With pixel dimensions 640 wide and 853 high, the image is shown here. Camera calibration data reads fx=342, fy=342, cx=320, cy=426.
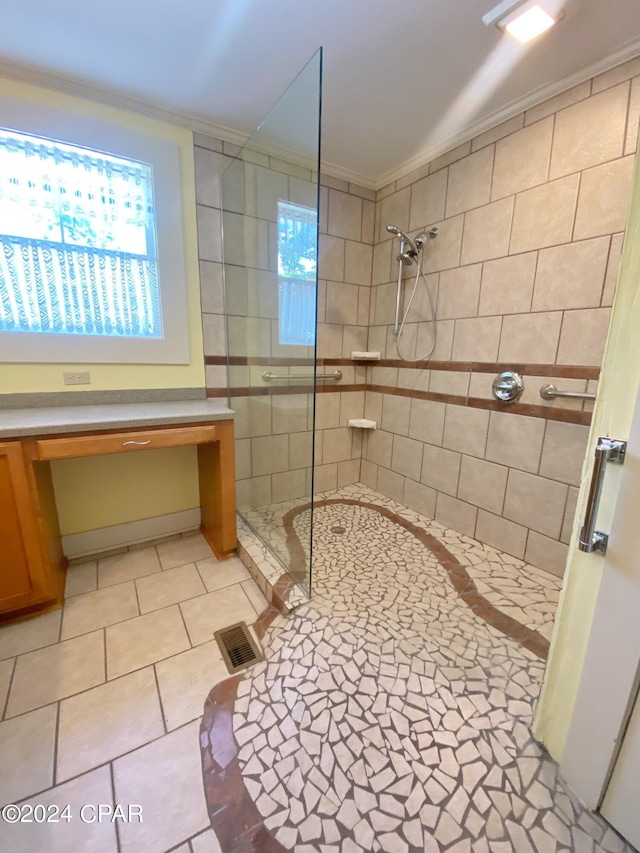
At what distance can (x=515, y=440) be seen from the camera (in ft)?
6.00

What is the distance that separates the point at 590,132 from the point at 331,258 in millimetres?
1453

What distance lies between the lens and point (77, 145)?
5.34 ft

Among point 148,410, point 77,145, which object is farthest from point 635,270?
point 77,145

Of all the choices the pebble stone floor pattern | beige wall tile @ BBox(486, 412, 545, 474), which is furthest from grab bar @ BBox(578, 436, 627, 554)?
beige wall tile @ BBox(486, 412, 545, 474)

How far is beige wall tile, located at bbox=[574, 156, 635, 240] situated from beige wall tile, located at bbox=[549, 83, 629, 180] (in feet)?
0.16

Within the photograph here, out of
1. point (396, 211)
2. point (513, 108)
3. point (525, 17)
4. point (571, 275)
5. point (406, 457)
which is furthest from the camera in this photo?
point (406, 457)

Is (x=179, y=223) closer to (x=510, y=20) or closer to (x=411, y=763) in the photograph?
(x=510, y=20)

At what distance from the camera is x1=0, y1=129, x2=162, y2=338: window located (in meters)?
1.57

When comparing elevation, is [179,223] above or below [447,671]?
above

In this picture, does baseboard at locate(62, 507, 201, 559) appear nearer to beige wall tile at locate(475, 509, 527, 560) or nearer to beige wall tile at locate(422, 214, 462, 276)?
beige wall tile at locate(475, 509, 527, 560)

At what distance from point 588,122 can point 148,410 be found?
7.80 feet

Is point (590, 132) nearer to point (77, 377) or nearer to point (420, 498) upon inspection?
point (420, 498)

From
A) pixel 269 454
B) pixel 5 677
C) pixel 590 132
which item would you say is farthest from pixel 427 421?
pixel 5 677

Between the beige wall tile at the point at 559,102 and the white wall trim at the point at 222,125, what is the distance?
0.6 inches
